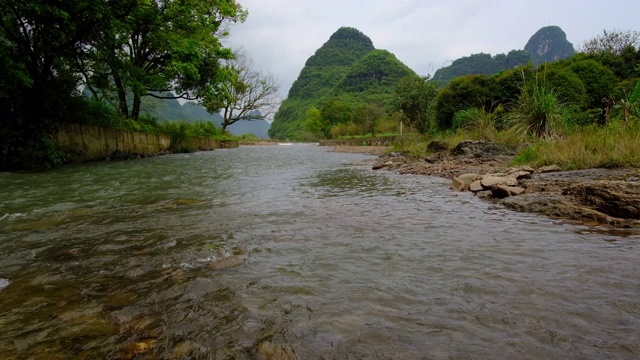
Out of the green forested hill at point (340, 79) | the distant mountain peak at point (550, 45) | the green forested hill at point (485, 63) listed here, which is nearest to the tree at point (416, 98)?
the green forested hill at point (340, 79)

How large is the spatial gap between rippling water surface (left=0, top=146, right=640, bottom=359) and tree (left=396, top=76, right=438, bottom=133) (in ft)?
81.8

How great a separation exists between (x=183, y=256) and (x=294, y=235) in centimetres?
99

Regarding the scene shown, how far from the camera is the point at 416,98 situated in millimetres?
27812

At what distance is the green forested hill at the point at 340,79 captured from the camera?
89.0 meters

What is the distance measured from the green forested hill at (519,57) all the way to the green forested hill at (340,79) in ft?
77.1

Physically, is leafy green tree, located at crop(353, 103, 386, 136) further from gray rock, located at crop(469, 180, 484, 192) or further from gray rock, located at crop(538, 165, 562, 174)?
gray rock, located at crop(469, 180, 484, 192)

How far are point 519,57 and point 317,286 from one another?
484 ft

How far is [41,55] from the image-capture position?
1098cm

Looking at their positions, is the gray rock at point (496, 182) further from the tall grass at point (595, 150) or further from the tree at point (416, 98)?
the tree at point (416, 98)

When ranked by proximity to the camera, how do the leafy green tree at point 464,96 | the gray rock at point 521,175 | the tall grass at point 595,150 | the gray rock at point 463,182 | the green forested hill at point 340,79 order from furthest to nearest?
the green forested hill at point 340,79, the leafy green tree at point 464,96, the gray rock at point 463,182, the gray rock at point 521,175, the tall grass at point 595,150

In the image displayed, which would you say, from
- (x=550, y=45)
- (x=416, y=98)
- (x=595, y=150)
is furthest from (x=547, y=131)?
(x=550, y=45)

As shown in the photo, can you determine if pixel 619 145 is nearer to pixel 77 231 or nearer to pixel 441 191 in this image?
pixel 441 191

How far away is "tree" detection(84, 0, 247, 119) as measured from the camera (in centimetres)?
1228

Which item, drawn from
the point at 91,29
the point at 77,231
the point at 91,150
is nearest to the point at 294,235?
the point at 77,231
